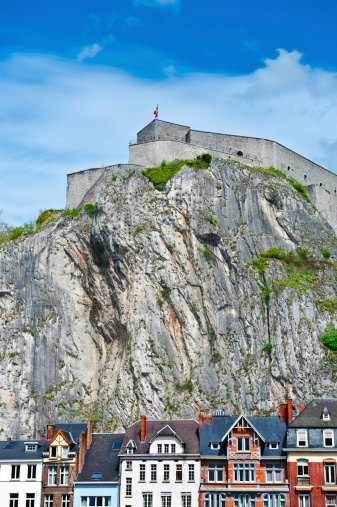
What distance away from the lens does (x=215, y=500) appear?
44438 mm

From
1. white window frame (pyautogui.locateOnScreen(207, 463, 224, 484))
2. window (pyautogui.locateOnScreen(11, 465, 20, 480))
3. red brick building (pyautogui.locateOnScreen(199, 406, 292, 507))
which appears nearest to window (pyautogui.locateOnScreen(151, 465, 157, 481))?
red brick building (pyautogui.locateOnScreen(199, 406, 292, 507))

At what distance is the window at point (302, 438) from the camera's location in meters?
44.3

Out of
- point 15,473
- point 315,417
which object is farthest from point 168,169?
point 15,473

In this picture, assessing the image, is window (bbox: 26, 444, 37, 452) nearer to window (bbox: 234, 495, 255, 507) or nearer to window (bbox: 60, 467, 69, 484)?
window (bbox: 60, 467, 69, 484)

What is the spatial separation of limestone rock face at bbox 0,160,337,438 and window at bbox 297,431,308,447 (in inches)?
489

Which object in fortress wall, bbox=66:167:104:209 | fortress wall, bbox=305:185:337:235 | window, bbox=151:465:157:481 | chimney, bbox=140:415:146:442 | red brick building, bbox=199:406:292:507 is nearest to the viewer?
red brick building, bbox=199:406:292:507

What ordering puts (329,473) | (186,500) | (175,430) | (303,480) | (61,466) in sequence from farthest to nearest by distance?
(175,430)
(61,466)
(186,500)
(303,480)
(329,473)

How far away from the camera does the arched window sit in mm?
43750

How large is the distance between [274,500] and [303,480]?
1.92 metres

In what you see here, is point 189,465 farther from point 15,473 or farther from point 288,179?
point 288,179

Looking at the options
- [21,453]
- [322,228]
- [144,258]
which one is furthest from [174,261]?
[21,453]

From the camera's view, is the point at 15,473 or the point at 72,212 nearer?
the point at 15,473

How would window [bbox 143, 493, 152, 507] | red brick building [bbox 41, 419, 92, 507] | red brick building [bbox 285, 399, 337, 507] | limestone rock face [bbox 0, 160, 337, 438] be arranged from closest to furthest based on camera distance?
red brick building [bbox 285, 399, 337, 507]
window [bbox 143, 493, 152, 507]
red brick building [bbox 41, 419, 92, 507]
limestone rock face [bbox 0, 160, 337, 438]

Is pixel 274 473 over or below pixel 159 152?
below
